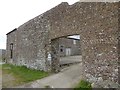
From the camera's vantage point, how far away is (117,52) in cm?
954

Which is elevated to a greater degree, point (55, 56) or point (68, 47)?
point (68, 47)

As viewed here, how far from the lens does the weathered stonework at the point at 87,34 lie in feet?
32.2

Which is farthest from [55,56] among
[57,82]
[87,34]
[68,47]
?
[68,47]

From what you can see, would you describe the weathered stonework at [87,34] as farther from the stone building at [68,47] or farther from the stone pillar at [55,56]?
the stone building at [68,47]

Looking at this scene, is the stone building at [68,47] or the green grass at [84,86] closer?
the green grass at [84,86]

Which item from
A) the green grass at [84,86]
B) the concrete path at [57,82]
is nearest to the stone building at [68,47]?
the concrete path at [57,82]

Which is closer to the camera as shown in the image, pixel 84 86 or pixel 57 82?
pixel 84 86

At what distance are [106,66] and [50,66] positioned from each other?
6150mm

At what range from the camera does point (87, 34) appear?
11.2 m

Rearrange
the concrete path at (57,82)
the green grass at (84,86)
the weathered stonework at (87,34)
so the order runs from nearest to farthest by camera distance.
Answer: the weathered stonework at (87,34) < the green grass at (84,86) < the concrete path at (57,82)

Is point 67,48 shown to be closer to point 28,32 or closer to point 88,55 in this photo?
point 28,32

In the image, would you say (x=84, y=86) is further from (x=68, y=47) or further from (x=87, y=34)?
(x=68, y=47)

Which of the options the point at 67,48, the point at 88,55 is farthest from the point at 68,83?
the point at 67,48

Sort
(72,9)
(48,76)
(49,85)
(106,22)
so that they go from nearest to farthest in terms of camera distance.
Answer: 1. (106,22)
2. (49,85)
3. (72,9)
4. (48,76)
